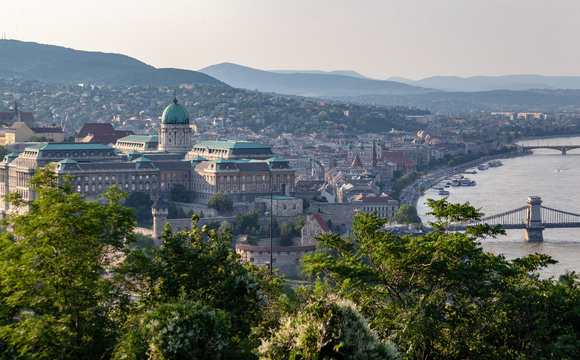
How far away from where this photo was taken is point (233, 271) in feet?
46.4

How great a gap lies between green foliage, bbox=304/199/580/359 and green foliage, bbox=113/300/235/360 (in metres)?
2.83

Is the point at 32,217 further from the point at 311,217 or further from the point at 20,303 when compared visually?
the point at 311,217

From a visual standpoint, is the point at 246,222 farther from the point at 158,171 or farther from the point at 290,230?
the point at 158,171

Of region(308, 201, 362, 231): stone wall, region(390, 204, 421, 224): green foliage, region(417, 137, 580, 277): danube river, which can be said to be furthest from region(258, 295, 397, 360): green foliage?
region(390, 204, 421, 224): green foliage

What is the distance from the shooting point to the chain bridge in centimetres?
6147

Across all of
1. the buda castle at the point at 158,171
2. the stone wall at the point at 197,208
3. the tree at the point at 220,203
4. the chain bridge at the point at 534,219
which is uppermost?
the buda castle at the point at 158,171

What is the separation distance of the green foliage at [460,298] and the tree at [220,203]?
39.8m

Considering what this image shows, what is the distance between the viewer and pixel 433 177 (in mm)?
Answer: 110875

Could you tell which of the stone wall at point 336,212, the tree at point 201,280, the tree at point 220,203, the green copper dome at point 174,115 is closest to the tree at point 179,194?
the tree at point 220,203

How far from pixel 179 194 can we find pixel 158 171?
243cm

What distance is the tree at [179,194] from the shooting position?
195 ft

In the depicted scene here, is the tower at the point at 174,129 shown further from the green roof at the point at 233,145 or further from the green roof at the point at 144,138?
the green roof at the point at 144,138

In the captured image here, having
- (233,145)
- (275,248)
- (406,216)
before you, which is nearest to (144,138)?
(233,145)

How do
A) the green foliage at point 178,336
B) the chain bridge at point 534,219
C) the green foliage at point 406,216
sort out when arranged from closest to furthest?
the green foliage at point 178,336
the chain bridge at point 534,219
the green foliage at point 406,216
